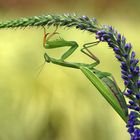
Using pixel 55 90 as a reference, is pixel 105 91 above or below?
below

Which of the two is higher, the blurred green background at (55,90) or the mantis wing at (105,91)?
the blurred green background at (55,90)

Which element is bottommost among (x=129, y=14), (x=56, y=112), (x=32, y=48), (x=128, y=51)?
(x=128, y=51)

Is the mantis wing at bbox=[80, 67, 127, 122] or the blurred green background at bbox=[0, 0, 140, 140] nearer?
the mantis wing at bbox=[80, 67, 127, 122]

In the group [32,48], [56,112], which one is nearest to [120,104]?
[56,112]

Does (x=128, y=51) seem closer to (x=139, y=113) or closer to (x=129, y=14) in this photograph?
(x=139, y=113)

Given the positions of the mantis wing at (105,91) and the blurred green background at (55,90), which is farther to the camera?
the blurred green background at (55,90)

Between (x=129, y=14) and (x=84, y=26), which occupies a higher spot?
(x=129, y=14)

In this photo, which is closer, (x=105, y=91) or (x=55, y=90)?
(x=105, y=91)

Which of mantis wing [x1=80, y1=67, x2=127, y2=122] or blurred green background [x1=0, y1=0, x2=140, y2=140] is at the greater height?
blurred green background [x1=0, y1=0, x2=140, y2=140]
